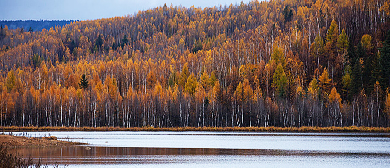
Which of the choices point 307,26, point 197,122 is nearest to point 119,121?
point 197,122

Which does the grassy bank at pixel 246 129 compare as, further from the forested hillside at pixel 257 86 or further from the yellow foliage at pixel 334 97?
the yellow foliage at pixel 334 97

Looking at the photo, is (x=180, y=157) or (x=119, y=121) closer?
(x=180, y=157)

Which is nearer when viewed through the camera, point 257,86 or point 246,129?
point 246,129

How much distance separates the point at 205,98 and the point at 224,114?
657 centimetres

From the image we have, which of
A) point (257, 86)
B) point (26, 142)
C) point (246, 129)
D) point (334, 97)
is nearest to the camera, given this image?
point (26, 142)

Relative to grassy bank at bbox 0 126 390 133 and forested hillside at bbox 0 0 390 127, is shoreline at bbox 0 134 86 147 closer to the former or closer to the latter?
grassy bank at bbox 0 126 390 133

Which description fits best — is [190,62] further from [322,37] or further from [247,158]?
[247,158]

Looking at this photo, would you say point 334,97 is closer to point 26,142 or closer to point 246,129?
point 246,129

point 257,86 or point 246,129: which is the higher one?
point 257,86

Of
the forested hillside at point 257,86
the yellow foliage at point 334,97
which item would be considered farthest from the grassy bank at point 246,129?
the yellow foliage at point 334,97

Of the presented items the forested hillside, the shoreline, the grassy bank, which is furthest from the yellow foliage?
the shoreline

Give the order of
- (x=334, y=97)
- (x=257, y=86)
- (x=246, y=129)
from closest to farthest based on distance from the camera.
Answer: (x=246, y=129) → (x=334, y=97) → (x=257, y=86)

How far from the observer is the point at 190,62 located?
5709 inches

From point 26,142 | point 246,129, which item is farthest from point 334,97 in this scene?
point 26,142
